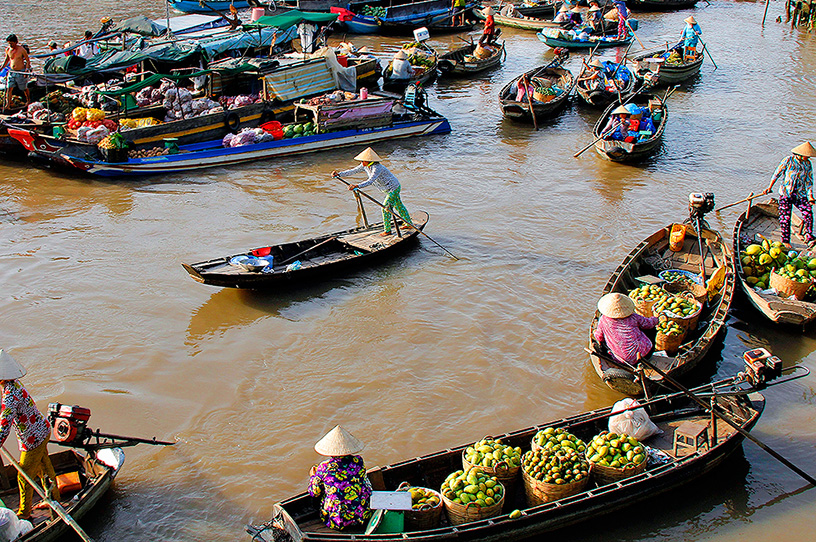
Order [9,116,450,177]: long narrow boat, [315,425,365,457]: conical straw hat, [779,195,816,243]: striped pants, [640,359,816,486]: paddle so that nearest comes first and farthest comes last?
[315,425,365,457]: conical straw hat, [640,359,816,486]: paddle, [779,195,816,243]: striped pants, [9,116,450,177]: long narrow boat

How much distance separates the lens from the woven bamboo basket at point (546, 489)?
5341 mm

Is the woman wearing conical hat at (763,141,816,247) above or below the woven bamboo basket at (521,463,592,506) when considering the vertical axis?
above

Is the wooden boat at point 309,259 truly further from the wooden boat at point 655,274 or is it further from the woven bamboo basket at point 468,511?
the woven bamboo basket at point 468,511

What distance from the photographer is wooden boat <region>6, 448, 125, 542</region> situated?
203 inches

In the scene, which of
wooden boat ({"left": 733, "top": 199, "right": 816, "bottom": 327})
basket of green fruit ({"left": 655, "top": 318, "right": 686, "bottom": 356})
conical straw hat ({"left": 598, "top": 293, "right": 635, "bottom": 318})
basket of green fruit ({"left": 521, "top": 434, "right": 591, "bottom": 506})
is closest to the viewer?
basket of green fruit ({"left": 521, "top": 434, "right": 591, "bottom": 506})

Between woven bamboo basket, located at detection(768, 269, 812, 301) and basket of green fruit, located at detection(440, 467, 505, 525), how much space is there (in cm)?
514

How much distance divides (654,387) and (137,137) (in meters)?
11.1

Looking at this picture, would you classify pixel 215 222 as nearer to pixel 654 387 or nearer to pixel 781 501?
pixel 654 387

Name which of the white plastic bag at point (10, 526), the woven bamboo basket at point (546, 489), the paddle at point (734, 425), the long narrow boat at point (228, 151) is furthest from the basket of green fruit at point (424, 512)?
the long narrow boat at point (228, 151)

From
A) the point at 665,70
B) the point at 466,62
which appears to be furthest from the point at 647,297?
the point at 466,62

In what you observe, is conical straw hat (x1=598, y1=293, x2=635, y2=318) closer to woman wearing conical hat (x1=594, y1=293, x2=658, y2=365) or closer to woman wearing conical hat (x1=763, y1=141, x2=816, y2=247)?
woman wearing conical hat (x1=594, y1=293, x2=658, y2=365)

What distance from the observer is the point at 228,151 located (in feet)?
45.5

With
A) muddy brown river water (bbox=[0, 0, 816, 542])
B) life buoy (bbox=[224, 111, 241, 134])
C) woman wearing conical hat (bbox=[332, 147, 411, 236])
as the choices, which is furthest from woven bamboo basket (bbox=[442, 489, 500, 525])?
life buoy (bbox=[224, 111, 241, 134])

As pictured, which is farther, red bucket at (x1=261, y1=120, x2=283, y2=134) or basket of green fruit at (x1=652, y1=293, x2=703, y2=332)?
red bucket at (x1=261, y1=120, x2=283, y2=134)
